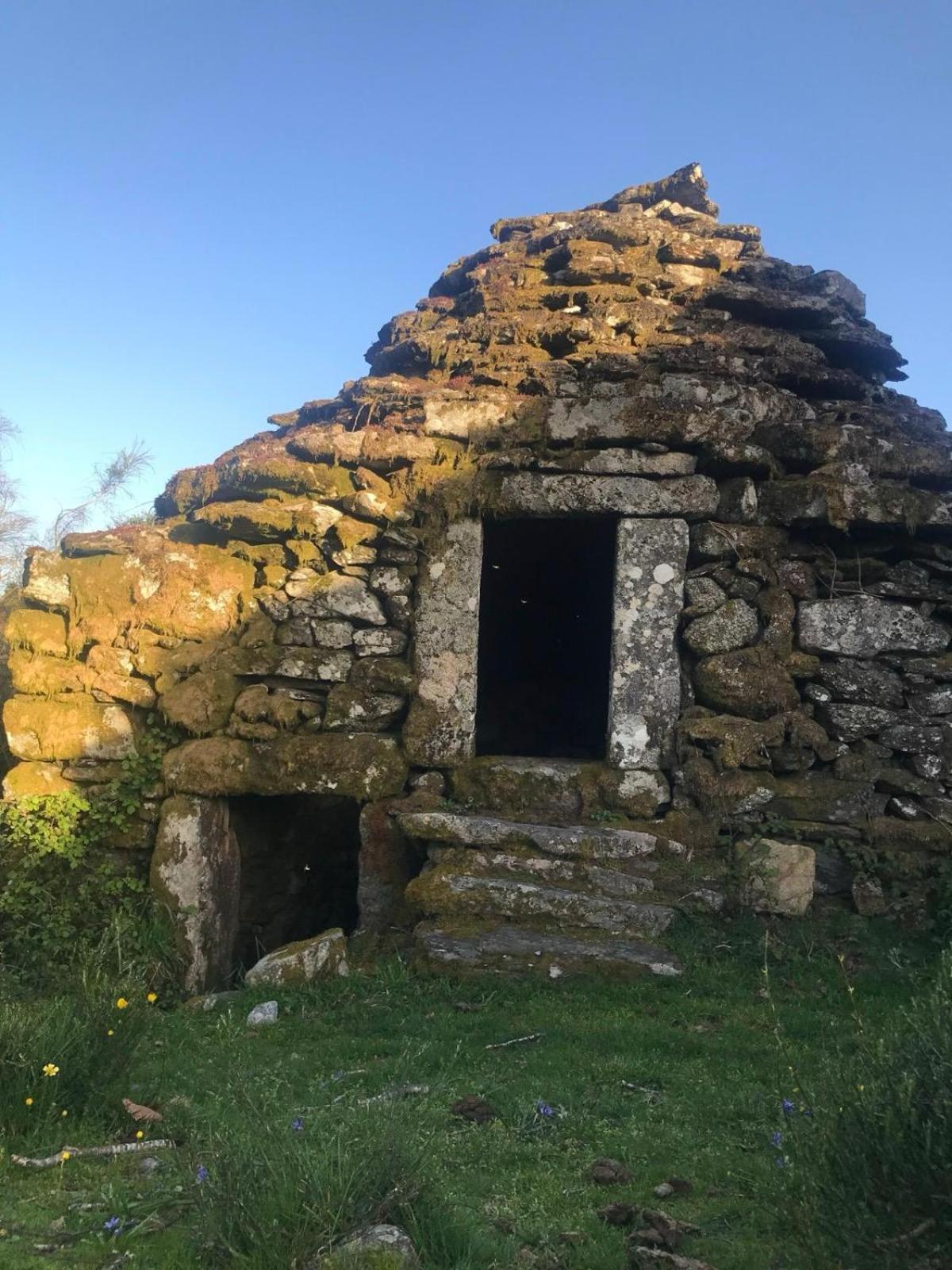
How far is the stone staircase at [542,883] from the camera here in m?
5.36

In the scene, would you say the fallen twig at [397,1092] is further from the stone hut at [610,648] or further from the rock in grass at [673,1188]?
the stone hut at [610,648]

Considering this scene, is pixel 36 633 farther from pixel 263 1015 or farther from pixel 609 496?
pixel 609 496

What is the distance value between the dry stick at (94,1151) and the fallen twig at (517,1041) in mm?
1541

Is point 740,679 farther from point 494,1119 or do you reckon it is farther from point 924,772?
point 494,1119

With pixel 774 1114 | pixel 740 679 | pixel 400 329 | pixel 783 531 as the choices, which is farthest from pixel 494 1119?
pixel 400 329

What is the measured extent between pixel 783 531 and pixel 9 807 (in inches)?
195

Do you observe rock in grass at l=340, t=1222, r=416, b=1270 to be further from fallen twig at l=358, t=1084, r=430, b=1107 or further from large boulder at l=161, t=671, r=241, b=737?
large boulder at l=161, t=671, r=241, b=737

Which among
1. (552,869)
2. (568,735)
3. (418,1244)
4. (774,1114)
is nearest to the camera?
(418,1244)

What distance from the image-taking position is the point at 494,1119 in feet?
12.1

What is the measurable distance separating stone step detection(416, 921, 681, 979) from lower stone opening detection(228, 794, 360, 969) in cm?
188

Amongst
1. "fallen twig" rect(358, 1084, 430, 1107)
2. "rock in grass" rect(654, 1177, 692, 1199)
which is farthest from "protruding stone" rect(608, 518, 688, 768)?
"rock in grass" rect(654, 1177, 692, 1199)

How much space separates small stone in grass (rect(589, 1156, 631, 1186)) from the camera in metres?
3.23

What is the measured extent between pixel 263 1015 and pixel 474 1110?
65.5 inches

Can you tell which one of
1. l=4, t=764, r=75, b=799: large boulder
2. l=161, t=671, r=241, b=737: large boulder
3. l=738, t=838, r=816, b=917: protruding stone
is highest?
l=161, t=671, r=241, b=737: large boulder
